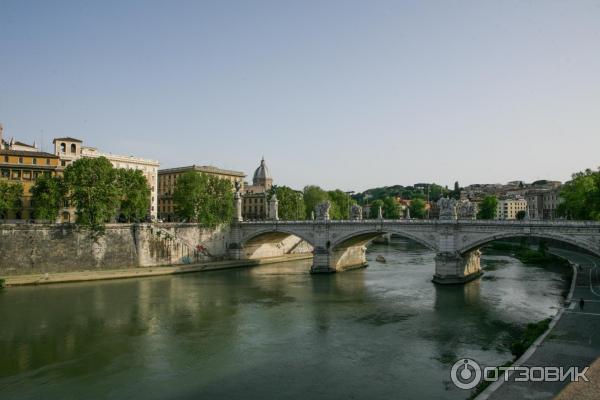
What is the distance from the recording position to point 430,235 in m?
47.1

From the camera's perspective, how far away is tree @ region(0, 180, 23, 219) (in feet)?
164

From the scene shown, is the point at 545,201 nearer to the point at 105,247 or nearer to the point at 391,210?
the point at 391,210

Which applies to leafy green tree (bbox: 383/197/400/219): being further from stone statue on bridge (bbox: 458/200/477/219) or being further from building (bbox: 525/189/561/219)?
stone statue on bridge (bbox: 458/200/477/219)

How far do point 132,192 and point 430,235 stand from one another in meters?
35.6

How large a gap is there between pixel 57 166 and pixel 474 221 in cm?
5244

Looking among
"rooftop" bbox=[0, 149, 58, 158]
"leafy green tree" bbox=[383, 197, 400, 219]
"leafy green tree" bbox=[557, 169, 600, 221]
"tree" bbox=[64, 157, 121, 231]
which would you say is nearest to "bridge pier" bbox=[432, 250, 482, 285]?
"leafy green tree" bbox=[557, 169, 600, 221]

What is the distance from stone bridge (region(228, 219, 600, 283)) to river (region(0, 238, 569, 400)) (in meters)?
2.86

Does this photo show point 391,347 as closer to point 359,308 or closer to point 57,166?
point 359,308

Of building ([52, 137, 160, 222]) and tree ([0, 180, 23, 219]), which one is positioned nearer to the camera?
tree ([0, 180, 23, 219])

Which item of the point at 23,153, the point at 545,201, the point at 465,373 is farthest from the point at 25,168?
the point at 545,201

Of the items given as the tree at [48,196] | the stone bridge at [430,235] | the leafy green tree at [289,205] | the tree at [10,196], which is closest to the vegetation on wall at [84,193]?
the tree at [48,196]

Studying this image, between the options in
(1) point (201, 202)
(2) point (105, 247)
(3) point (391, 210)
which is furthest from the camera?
(3) point (391, 210)

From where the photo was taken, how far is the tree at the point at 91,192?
50781 mm

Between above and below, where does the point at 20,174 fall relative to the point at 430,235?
above
